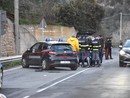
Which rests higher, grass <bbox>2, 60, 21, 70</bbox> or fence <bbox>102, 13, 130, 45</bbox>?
fence <bbox>102, 13, 130, 45</bbox>

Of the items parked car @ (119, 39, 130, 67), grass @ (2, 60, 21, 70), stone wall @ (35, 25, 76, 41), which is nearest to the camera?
grass @ (2, 60, 21, 70)

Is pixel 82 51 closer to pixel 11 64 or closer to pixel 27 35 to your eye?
pixel 11 64

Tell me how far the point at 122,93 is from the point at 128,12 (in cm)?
8276

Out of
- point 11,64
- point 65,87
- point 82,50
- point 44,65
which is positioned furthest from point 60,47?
point 65,87

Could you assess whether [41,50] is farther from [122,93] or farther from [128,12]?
[128,12]

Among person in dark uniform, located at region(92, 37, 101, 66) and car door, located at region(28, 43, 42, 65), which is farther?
person in dark uniform, located at region(92, 37, 101, 66)

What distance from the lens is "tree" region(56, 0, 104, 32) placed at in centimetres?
5412

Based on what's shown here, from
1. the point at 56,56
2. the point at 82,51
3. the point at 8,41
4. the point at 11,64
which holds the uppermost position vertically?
the point at 8,41

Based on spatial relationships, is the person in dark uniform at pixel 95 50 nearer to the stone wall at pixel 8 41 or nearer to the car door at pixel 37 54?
the car door at pixel 37 54

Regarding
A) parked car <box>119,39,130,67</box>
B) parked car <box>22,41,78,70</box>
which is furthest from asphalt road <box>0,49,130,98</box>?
parked car <box>119,39,130,67</box>

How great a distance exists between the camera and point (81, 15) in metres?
57.2

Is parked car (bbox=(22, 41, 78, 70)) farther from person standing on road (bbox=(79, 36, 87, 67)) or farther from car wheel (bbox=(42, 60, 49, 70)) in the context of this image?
person standing on road (bbox=(79, 36, 87, 67))

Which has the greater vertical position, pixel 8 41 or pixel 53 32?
pixel 53 32

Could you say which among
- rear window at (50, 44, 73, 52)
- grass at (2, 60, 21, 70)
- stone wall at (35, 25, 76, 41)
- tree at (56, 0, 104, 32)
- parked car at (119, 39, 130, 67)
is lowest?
grass at (2, 60, 21, 70)
